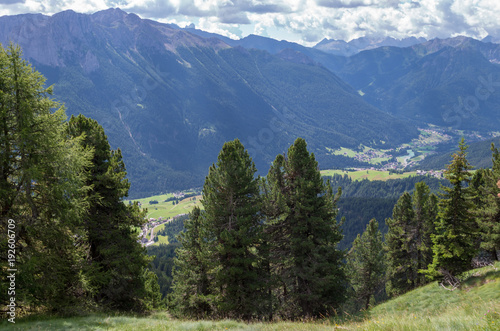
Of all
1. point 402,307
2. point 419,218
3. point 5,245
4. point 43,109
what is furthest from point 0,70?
point 419,218

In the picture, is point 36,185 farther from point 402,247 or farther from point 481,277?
point 402,247

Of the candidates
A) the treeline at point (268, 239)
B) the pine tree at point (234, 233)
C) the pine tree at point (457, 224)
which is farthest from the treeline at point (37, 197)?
the pine tree at point (457, 224)

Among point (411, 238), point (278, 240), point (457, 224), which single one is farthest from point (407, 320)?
point (411, 238)

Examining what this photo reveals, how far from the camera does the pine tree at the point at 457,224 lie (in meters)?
24.6

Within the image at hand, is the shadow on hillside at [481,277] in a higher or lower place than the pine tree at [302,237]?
lower

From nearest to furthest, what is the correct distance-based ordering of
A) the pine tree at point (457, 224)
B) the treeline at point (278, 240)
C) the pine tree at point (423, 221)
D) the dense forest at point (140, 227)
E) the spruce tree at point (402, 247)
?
the dense forest at point (140, 227) → the treeline at point (278, 240) → the pine tree at point (457, 224) → the pine tree at point (423, 221) → the spruce tree at point (402, 247)

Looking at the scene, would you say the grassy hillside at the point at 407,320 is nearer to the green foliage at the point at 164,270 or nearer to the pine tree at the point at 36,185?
the pine tree at the point at 36,185

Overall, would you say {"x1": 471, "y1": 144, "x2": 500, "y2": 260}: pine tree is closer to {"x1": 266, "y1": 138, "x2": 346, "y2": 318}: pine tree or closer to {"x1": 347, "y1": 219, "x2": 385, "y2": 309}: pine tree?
{"x1": 347, "y1": 219, "x2": 385, "y2": 309}: pine tree

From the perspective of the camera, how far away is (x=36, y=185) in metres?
15.7

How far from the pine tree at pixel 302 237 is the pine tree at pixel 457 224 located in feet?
29.4

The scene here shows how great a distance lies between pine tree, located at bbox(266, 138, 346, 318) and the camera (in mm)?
23812

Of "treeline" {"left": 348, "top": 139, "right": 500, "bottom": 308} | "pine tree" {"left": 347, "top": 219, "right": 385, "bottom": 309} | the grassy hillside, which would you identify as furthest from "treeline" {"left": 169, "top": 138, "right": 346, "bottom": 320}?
"pine tree" {"left": 347, "top": 219, "right": 385, "bottom": 309}

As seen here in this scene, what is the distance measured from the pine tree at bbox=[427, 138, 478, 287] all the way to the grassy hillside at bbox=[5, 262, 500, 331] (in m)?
1.54

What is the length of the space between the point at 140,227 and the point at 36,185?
35.3ft
